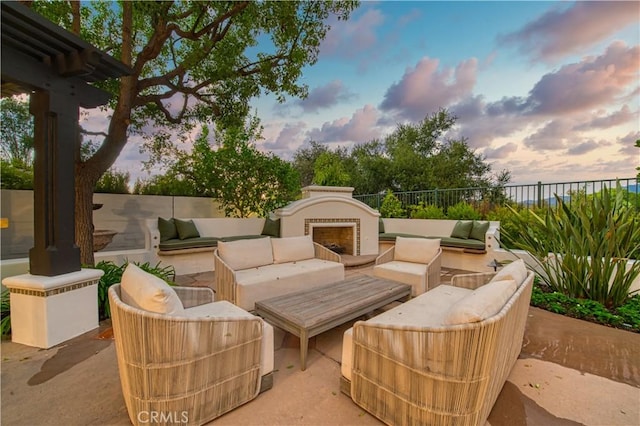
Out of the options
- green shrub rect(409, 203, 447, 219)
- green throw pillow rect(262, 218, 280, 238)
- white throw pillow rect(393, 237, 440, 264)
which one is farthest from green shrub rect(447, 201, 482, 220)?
green throw pillow rect(262, 218, 280, 238)

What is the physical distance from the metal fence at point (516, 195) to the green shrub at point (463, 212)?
0.48 m

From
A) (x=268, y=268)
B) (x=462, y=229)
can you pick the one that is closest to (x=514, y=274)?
(x=268, y=268)

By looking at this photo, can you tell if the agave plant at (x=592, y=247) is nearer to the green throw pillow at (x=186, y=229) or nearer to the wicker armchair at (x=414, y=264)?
the wicker armchair at (x=414, y=264)

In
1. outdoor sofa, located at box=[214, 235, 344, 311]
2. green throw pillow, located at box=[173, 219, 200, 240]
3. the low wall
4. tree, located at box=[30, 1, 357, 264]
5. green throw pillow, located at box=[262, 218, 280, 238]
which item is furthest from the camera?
green throw pillow, located at box=[262, 218, 280, 238]

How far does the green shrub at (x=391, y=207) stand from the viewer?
8555mm

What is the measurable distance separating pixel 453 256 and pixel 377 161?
31.0 ft

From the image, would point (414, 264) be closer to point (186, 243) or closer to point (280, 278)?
point (280, 278)

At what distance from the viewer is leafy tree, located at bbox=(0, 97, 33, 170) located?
625 cm

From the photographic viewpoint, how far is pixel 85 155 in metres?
7.01

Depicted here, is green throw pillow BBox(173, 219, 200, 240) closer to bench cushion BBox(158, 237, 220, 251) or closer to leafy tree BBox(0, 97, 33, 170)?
bench cushion BBox(158, 237, 220, 251)

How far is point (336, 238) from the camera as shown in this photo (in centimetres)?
744

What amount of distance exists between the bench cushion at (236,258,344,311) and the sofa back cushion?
10 cm

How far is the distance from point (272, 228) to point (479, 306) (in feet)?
17.7

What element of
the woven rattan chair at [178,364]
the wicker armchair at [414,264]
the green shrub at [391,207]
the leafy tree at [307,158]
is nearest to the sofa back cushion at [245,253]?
the wicker armchair at [414,264]
